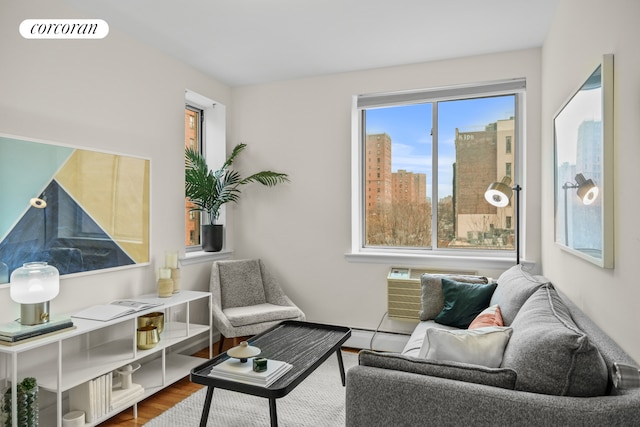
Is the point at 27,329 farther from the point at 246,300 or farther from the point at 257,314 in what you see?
the point at 246,300

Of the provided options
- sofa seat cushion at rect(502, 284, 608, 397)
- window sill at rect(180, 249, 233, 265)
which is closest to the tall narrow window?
window sill at rect(180, 249, 233, 265)

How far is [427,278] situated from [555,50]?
69.3 inches

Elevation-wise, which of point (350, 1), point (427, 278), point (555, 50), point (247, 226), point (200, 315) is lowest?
point (200, 315)

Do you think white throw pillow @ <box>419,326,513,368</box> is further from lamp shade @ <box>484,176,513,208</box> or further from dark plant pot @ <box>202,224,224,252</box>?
dark plant pot @ <box>202,224,224,252</box>

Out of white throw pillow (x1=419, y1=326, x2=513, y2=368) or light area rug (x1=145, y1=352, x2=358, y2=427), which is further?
light area rug (x1=145, y1=352, x2=358, y2=427)

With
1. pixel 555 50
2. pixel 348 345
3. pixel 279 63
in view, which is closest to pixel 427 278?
pixel 348 345

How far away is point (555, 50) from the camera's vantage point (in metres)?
2.66

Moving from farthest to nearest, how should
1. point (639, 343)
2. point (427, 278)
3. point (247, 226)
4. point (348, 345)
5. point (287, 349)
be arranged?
point (247, 226) < point (348, 345) < point (427, 278) < point (287, 349) < point (639, 343)

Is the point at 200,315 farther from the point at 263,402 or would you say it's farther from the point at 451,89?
the point at 451,89

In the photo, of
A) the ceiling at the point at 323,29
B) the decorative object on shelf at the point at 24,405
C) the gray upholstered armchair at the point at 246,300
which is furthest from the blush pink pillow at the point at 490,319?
the decorative object on shelf at the point at 24,405

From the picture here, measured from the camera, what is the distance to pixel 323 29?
292 centimetres

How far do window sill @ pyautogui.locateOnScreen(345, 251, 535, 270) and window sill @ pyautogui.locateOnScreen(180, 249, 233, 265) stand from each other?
4.00 feet

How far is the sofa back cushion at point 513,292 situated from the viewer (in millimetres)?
2121

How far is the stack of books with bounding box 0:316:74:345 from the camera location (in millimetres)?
1955
